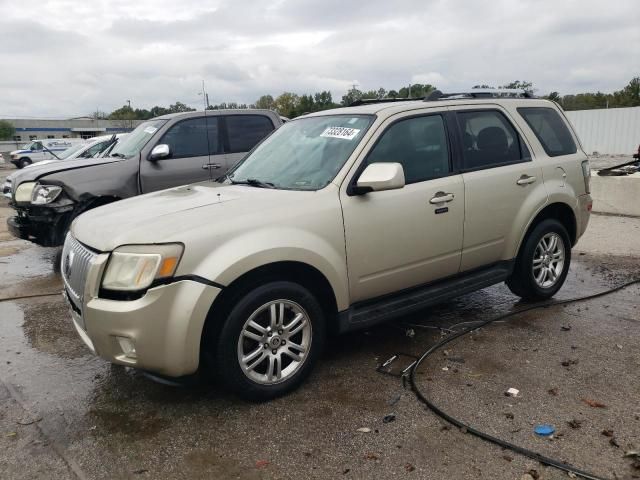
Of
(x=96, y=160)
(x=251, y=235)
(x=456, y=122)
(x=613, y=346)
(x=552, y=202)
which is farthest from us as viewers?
(x=96, y=160)

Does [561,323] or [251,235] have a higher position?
[251,235]

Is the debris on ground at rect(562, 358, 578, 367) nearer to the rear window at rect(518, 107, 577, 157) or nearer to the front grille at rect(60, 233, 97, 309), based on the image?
the rear window at rect(518, 107, 577, 157)

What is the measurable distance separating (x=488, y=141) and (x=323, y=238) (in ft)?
6.52

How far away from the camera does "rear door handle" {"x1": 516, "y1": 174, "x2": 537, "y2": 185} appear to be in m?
4.81

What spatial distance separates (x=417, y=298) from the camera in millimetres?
4270

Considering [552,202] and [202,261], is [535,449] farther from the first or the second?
[552,202]

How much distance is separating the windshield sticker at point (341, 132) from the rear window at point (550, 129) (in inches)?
73.8

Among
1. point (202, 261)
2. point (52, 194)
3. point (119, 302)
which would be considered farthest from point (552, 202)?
point (52, 194)

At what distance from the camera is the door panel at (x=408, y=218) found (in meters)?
3.86

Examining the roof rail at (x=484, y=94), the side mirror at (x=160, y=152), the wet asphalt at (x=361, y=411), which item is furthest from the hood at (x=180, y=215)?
the side mirror at (x=160, y=152)

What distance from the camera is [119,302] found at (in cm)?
317

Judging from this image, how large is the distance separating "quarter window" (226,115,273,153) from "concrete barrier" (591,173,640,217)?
19.3 feet

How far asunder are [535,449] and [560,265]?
287cm

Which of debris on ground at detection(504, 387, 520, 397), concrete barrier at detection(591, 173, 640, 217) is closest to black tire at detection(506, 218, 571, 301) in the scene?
debris on ground at detection(504, 387, 520, 397)
